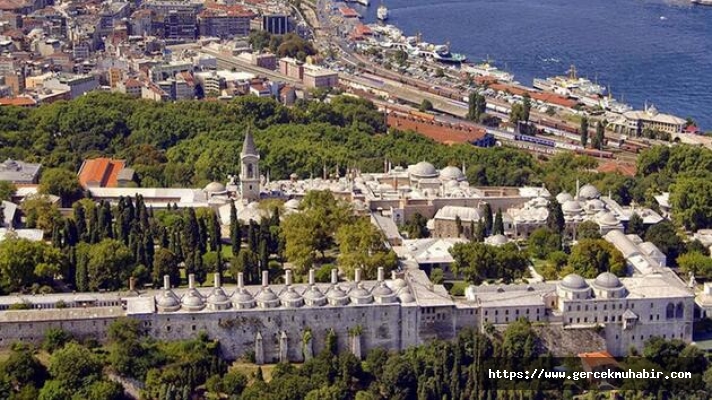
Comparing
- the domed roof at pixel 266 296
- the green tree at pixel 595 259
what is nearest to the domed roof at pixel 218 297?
the domed roof at pixel 266 296

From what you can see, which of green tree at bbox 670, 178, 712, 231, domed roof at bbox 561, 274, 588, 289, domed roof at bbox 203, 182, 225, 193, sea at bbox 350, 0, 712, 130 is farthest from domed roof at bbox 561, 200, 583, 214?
sea at bbox 350, 0, 712, 130

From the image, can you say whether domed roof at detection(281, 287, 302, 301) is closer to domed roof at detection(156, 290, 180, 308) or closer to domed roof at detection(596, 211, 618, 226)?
domed roof at detection(156, 290, 180, 308)

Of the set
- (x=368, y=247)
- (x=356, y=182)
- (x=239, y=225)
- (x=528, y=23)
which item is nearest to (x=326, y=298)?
(x=368, y=247)

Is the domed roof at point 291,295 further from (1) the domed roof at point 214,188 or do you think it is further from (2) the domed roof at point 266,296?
(1) the domed roof at point 214,188

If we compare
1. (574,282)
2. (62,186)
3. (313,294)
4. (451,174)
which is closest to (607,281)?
(574,282)

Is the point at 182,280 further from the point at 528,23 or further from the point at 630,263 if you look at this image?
the point at 528,23
